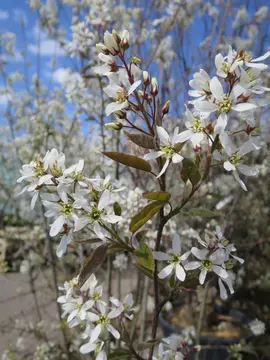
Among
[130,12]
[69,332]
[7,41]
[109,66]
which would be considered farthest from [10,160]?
[109,66]

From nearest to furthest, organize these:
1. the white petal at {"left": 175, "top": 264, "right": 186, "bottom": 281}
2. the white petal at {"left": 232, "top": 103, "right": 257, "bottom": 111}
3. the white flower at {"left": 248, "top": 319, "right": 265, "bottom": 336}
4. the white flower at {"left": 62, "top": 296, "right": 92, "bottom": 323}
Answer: the white petal at {"left": 232, "top": 103, "right": 257, "bottom": 111} < the white petal at {"left": 175, "top": 264, "right": 186, "bottom": 281} < the white flower at {"left": 62, "top": 296, "right": 92, "bottom": 323} < the white flower at {"left": 248, "top": 319, "right": 265, "bottom": 336}

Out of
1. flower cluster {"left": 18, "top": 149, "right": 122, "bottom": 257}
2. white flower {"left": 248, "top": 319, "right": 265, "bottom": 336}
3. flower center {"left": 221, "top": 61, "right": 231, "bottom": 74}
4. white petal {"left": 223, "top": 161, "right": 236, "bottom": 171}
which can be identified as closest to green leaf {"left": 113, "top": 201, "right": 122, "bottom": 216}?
flower cluster {"left": 18, "top": 149, "right": 122, "bottom": 257}

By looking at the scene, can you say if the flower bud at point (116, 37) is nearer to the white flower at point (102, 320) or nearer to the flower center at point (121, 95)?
the flower center at point (121, 95)

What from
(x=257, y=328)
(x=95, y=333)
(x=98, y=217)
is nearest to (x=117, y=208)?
(x=98, y=217)

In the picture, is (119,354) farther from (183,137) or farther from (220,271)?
(183,137)

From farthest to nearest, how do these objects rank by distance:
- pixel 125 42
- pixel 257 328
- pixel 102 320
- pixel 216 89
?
pixel 257 328
pixel 102 320
pixel 125 42
pixel 216 89

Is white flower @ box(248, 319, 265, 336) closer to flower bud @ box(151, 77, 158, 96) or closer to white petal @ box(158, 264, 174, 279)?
white petal @ box(158, 264, 174, 279)

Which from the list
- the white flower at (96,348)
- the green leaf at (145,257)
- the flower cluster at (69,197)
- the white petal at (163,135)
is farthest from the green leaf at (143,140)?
the white flower at (96,348)
